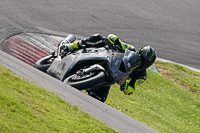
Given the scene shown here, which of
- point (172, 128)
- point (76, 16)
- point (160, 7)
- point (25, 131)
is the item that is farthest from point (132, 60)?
point (160, 7)

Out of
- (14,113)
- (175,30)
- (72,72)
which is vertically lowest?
(175,30)

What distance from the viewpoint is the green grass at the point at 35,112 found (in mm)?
3725

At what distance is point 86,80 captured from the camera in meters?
6.65

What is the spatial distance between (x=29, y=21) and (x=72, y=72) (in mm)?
6775

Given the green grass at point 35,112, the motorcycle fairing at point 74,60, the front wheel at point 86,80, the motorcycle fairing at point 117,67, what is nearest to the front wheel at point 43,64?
the motorcycle fairing at point 74,60

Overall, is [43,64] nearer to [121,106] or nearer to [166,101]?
[121,106]

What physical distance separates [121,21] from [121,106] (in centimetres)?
945

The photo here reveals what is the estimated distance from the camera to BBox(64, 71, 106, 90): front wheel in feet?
21.7

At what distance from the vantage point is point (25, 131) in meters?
3.57

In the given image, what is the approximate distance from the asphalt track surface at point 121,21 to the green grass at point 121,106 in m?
1.88

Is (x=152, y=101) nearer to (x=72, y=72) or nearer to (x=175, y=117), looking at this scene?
(x=175, y=117)

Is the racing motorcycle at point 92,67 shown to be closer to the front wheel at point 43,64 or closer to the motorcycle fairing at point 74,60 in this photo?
the motorcycle fairing at point 74,60

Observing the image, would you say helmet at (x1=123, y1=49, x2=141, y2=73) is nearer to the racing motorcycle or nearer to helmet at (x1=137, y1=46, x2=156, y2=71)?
the racing motorcycle

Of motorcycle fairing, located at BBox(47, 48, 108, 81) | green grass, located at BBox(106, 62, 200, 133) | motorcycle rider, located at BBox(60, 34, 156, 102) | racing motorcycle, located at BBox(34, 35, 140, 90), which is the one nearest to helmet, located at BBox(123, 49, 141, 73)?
racing motorcycle, located at BBox(34, 35, 140, 90)
